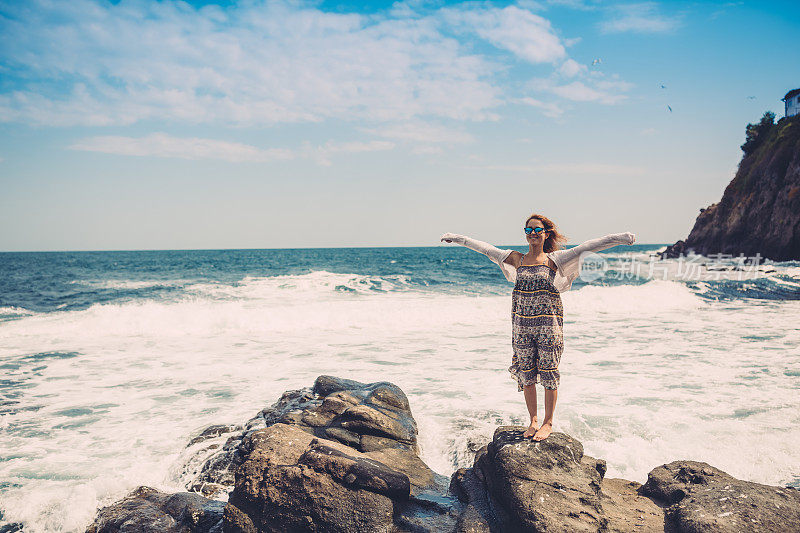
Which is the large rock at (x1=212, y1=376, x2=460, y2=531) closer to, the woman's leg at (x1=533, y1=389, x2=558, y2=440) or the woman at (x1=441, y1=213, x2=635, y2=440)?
the woman's leg at (x1=533, y1=389, x2=558, y2=440)

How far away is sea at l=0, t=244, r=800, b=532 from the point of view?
560 cm

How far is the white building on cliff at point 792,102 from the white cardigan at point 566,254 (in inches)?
2457

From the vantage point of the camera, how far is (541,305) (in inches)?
158

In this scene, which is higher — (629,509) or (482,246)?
(482,246)

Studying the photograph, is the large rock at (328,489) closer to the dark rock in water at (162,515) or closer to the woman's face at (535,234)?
the dark rock in water at (162,515)

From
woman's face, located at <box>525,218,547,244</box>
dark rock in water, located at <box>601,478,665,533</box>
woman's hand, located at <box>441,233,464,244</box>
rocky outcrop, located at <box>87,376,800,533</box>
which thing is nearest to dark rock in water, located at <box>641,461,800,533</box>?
rocky outcrop, located at <box>87,376,800,533</box>

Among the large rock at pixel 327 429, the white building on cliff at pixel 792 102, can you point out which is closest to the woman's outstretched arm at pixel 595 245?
the large rock at pixel 327 429

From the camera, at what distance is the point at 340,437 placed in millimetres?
5227

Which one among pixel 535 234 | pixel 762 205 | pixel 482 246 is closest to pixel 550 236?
pixel 535 234

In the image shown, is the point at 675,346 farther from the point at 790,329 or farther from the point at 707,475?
the point at 707,475

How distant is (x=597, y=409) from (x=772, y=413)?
2358mm

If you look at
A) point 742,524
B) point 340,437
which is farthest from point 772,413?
point 340,437

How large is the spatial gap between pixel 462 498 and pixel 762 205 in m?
46.2

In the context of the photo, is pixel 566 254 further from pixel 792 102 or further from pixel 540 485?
pixel 792 102
